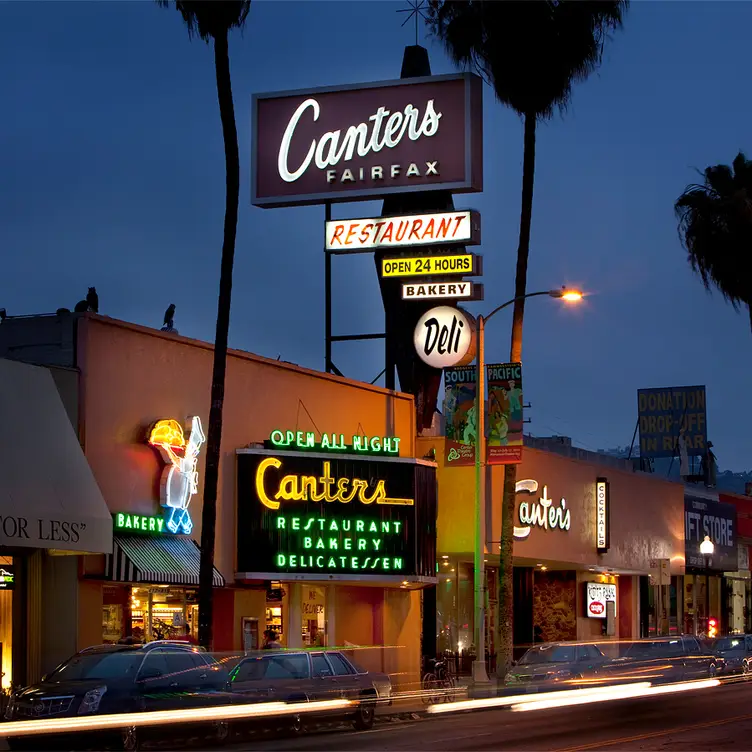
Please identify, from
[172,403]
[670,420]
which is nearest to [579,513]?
[172,403]

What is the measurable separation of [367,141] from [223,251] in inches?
485

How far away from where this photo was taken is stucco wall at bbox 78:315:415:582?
29.4 m

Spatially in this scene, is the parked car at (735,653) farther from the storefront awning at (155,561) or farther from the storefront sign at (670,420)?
the storefront sign at (670,420)

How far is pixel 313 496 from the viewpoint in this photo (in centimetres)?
3453

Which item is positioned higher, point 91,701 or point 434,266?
point 434,266

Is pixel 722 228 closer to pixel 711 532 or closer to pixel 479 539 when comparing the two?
pixel 711 532

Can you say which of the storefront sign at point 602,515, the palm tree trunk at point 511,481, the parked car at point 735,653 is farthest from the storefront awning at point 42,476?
the storefront sign at point 602,515

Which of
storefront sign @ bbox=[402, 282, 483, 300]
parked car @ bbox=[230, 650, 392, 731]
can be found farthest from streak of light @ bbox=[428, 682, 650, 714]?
storefront sign @ bbox=[402, 282, 483, 300]

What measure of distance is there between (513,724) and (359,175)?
65.5 feet

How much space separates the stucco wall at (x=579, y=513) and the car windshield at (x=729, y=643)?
542 centimetres

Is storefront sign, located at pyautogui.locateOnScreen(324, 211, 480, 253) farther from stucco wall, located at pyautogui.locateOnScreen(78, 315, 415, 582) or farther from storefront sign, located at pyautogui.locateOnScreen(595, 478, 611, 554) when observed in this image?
storefront sign, located at pyautogui.locateOnScreen(595, 478, 611, 554)

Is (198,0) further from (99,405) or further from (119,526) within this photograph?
(119,526)

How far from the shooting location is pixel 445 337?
40656mm

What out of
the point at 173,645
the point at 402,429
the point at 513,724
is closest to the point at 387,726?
the point at 513,724
